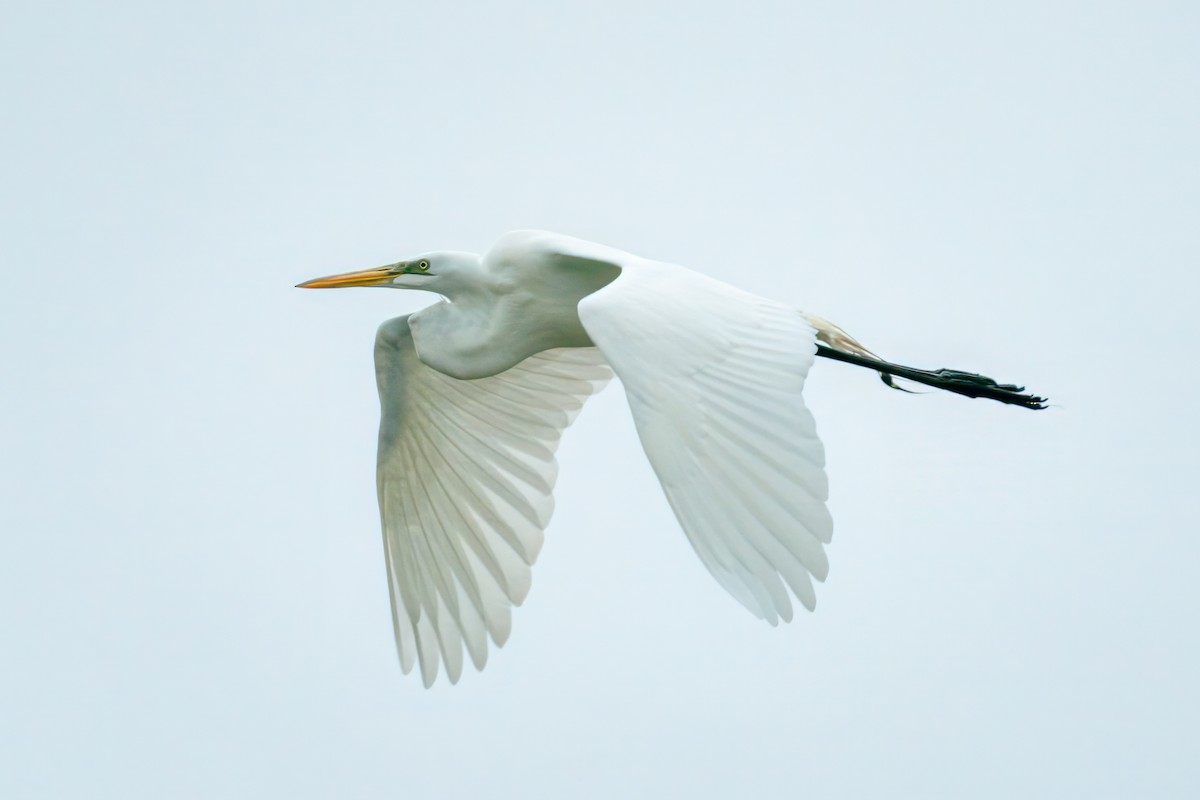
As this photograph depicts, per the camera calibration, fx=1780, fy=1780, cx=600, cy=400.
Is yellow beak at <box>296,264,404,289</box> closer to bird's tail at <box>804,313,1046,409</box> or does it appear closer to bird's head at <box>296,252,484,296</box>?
bird's head at <box>296,252,484,296</box>

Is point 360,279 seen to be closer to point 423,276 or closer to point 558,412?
point 423,276

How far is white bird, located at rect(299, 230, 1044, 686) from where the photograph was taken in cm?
543

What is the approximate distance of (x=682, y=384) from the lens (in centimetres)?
586

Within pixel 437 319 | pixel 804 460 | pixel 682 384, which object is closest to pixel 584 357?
pixel 437 319

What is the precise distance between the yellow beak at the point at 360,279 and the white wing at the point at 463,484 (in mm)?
222

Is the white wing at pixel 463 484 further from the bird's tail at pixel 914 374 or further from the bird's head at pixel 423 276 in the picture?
the bird's tail at pixel 914 374

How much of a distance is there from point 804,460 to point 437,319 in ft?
8.26

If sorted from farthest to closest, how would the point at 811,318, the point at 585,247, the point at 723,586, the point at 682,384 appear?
the point at 811,318, the point at 585,247, the point at 682,384, the point at 723,586

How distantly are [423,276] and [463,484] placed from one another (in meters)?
1.10

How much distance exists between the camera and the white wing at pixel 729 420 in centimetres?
536

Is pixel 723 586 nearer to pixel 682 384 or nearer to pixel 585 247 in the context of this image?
pixel 682 384

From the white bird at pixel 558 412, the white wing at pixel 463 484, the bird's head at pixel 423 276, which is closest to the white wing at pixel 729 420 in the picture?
the white bird at pixel 558 412

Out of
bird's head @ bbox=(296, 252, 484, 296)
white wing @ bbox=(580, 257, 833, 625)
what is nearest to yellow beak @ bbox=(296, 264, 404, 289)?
bird's head @ bbox=(296, 252, 484, 296)

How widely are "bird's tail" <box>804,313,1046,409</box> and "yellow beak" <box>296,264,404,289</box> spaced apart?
182 centimetres
